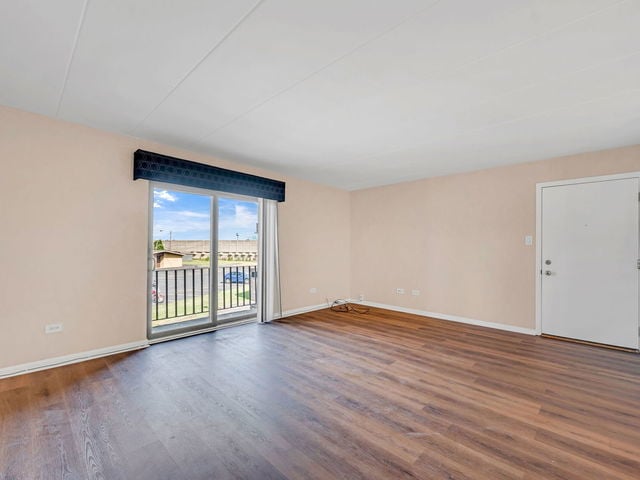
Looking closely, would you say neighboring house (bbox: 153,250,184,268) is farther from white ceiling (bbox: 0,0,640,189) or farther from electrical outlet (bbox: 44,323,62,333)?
white ceiling (bbox: 0,0,640,189)

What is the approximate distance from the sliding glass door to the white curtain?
0.61ft

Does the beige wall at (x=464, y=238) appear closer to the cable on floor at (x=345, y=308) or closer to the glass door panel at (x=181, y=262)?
the cable on floor at (x=345, y=308)

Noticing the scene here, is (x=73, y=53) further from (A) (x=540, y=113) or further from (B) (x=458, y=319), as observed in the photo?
(B) (x=458, y=319)

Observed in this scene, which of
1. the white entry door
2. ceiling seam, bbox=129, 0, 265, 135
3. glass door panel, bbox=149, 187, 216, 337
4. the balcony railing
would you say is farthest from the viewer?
the balcony railing

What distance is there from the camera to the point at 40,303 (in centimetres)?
280

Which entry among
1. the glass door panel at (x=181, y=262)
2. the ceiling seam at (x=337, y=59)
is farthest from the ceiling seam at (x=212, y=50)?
the glass door panel at (x=181, y=262)

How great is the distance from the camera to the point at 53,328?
2.87 m

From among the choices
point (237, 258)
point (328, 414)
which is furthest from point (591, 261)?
point (237, 258)

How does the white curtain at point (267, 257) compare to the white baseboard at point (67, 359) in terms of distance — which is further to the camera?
the white curtain at point (267, 257)

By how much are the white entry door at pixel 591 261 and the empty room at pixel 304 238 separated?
3cm

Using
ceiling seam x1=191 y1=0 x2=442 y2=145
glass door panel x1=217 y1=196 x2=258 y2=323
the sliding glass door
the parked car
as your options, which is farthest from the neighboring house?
ceiling seam x1=191 y1=0 x2=442 y2=145

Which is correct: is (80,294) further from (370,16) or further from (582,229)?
(582,229)

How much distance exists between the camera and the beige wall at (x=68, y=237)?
105 inches

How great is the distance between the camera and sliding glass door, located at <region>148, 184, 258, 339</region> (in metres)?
3.74
